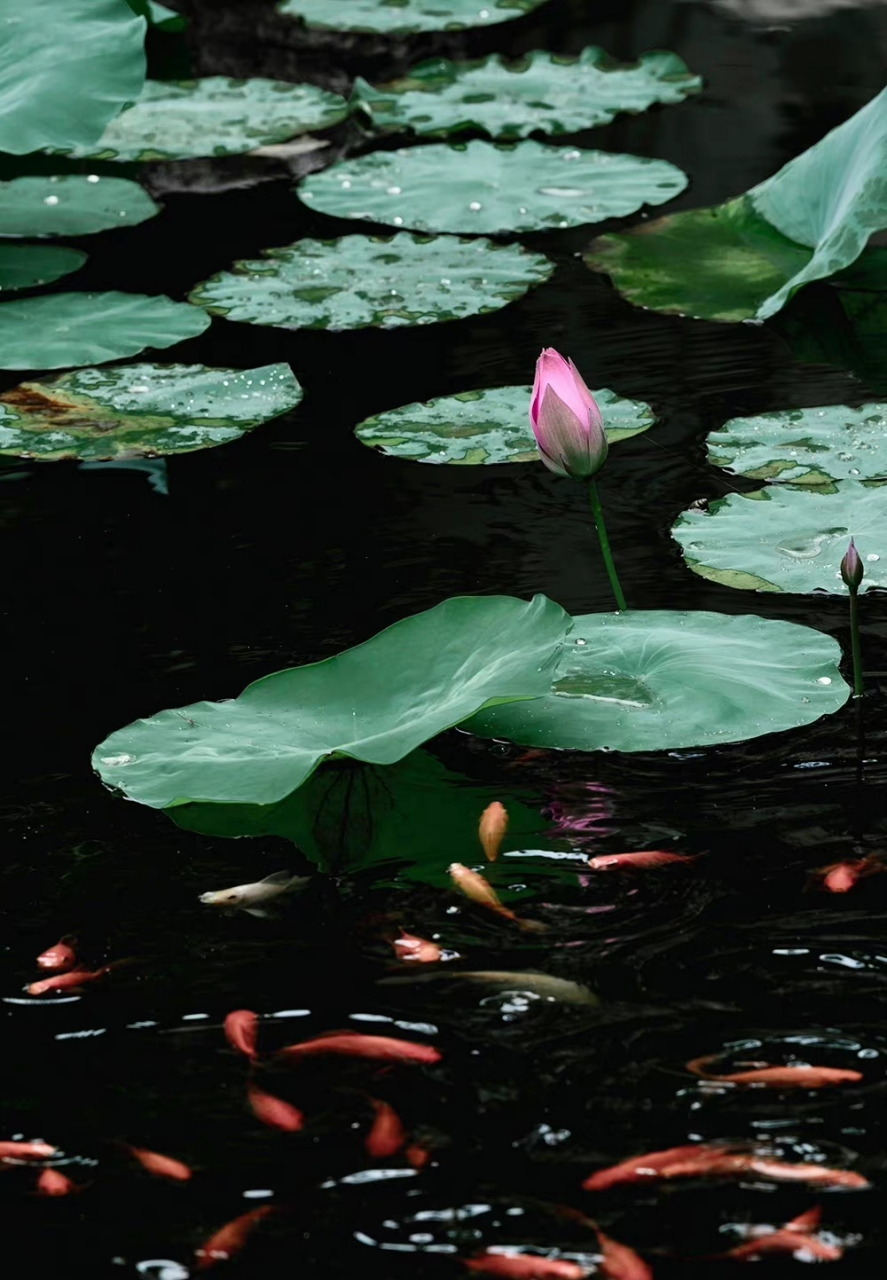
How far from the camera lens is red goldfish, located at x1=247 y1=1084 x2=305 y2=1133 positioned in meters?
1.18

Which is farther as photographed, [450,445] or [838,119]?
[838,119]

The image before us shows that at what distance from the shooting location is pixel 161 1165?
115cm

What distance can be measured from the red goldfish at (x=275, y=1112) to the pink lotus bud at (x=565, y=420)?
716 mm

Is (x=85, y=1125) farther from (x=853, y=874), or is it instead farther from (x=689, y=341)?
(x=689, y=341)

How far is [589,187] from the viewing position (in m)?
3.16

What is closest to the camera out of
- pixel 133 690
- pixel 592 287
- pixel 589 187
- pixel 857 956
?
pixel 857 956

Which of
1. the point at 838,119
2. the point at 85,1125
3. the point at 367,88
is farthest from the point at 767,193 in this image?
the point at 85,1125

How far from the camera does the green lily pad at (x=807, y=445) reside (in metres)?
1.99

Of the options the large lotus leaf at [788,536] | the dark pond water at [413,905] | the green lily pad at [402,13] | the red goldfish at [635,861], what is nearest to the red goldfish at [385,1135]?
the dark pond water at [413,905]

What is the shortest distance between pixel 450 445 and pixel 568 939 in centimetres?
99

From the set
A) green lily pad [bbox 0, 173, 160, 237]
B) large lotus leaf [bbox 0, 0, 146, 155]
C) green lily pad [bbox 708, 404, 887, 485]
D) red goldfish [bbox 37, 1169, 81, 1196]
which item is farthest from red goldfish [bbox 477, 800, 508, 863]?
green lily pad [bbox 0, 173, 160, 237]

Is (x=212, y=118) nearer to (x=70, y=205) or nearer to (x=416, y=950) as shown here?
(x=70, y=205)

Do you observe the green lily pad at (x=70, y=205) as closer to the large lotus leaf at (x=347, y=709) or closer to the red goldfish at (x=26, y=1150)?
the large lotus leaf at (x=347, y=709)

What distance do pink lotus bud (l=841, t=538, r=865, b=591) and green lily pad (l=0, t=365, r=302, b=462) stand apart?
1.01m
